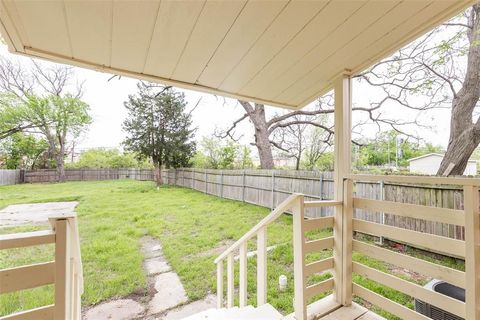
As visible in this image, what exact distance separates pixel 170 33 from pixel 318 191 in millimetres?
4669

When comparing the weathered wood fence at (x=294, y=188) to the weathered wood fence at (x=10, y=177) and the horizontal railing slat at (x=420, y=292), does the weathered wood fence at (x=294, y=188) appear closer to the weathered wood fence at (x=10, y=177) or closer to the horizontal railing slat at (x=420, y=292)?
the weathered wood fence at (x=10, y=177)

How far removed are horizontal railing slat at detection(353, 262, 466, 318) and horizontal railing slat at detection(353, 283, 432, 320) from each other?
0.11 metres

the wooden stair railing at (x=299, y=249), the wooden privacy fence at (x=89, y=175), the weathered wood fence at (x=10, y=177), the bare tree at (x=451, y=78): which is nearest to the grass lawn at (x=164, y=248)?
the wooden stair railing at (x=299, y=249)

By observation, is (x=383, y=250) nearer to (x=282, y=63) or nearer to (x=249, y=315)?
(x=249, y=315)

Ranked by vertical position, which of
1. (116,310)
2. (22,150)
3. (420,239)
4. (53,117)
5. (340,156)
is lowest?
(116,310)

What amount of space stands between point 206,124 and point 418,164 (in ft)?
33.3

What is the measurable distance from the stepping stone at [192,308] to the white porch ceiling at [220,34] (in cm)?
230

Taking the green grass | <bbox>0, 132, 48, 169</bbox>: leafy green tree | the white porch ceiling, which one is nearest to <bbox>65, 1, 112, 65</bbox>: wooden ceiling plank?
the white porch ceiling

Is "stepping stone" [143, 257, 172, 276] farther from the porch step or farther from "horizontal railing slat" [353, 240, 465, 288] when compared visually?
"horizontal railing slat" [353, 240, 465, 288]

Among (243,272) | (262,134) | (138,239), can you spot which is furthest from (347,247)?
(262,134)

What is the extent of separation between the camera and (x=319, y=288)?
1.72m

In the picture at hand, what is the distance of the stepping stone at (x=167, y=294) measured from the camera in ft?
8.63

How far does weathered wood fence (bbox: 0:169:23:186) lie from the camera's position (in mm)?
10148

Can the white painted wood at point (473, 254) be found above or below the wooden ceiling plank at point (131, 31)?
below
